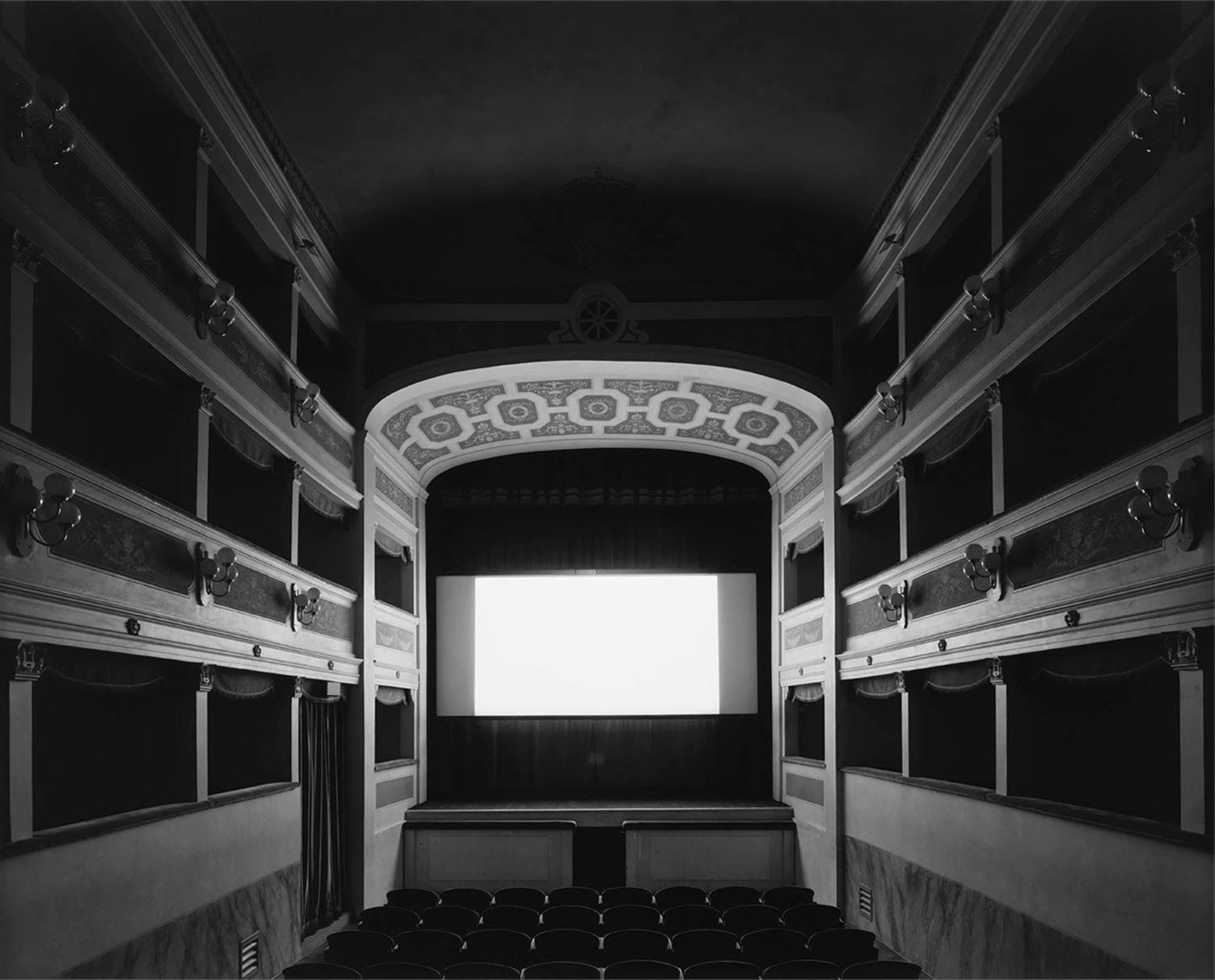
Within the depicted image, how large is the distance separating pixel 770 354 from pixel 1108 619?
19.7ft

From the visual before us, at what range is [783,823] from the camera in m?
12.8

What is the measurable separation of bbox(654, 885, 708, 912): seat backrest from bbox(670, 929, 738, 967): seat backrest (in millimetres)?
2027

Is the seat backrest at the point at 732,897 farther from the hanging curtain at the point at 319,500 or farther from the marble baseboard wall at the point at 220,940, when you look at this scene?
the hanging curtain at the point at 319,500

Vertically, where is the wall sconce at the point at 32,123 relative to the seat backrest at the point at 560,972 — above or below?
above

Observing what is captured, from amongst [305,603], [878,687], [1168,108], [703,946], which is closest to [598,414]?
[878,687]

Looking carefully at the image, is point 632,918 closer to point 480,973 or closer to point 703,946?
point 703,946

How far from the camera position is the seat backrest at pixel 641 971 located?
627cm

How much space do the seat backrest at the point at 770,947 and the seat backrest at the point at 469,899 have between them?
9.88 feet

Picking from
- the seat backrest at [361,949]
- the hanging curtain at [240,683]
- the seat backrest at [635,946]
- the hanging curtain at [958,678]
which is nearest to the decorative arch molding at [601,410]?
the hanging curtain at [958,678]

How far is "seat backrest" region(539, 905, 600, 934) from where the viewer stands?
826cm

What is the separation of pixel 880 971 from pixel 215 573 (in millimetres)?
4192

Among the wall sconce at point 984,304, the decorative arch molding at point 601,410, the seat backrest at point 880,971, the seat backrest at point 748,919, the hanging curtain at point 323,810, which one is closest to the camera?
the seat backrest at point 880,971

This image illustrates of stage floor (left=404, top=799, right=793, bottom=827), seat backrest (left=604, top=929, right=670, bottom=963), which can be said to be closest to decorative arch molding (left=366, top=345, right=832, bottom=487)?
stage floor (left=404, top=799, right=793, bottom=827)

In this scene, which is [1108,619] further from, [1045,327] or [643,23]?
[643,23]
